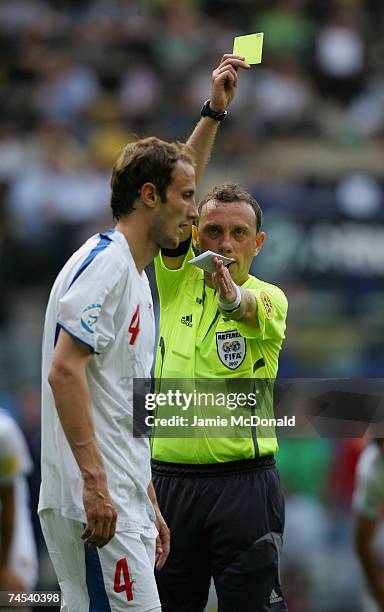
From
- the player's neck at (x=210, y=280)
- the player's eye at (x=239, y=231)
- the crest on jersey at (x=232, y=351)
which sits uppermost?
the player's eye at (x=239, y=231)

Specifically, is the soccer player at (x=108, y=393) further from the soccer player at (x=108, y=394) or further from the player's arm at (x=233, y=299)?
the player's arm at (x=233, y=299)

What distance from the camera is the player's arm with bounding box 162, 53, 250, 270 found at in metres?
4.94

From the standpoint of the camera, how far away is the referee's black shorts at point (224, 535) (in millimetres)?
4590

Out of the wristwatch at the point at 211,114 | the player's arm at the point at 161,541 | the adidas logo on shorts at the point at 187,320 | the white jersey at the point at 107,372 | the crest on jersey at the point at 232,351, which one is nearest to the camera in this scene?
the white jersey at the point at 107,372

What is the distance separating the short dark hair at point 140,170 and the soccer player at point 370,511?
2.71 metres

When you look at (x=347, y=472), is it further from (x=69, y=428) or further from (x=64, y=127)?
(x=64, y=127)

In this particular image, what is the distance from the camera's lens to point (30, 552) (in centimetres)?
627

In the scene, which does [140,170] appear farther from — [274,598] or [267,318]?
[274,598]

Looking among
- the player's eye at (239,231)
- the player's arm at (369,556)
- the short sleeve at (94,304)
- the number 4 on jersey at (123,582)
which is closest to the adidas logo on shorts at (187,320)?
the player's eye at (239,231)

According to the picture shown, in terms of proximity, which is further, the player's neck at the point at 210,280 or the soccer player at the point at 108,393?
the player's neck at the point at 210,280

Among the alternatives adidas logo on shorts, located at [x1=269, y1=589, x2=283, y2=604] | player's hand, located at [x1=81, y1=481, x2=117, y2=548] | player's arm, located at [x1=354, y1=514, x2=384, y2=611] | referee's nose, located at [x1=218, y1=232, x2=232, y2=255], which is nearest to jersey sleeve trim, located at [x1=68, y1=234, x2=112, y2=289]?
player's hand, located at [x1=81, y1=481, x2=117, y2=548]

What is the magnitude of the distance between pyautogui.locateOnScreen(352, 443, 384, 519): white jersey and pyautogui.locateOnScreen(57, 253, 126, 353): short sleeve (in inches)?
116

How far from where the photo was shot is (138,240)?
4129mm

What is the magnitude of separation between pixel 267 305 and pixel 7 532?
2087 millimetres
